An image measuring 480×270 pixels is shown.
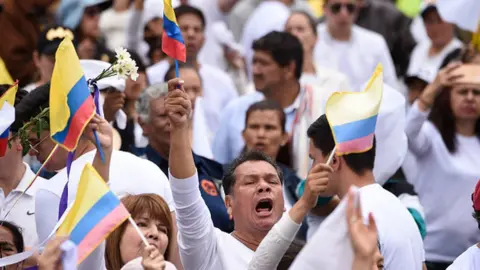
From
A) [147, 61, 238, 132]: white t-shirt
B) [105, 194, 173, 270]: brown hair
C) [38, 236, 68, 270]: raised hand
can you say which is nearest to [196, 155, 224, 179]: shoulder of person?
[105, 194, 173, 270]: brown hair

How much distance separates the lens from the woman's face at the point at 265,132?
9.88 m

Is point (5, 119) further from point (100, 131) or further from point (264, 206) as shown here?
point (264, 206)

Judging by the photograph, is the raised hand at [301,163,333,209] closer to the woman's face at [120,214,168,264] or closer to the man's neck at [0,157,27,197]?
the woman's face at [120,214,168,264]

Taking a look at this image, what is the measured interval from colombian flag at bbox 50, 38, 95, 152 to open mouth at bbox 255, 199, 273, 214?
121 cm

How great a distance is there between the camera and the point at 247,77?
13.7 metres

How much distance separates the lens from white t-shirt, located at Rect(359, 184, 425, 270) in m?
6.95

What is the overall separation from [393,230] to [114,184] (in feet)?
5.30

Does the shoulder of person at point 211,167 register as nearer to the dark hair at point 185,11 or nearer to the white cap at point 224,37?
the dark hair at point 185,11

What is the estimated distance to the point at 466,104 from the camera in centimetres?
1020

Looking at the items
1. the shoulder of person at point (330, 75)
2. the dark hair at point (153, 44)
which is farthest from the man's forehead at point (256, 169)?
the dark hair at point (153, 44)

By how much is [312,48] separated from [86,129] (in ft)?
20.5

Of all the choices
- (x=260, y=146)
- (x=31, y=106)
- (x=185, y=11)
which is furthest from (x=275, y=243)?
(x=185, y=11)

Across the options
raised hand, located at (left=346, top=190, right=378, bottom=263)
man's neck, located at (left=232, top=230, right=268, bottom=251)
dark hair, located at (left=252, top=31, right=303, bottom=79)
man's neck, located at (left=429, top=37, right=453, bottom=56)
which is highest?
raised hand, located at (left=346, top=190, right=378, bottom=263)

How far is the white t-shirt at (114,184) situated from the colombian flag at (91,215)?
38.8 inches
